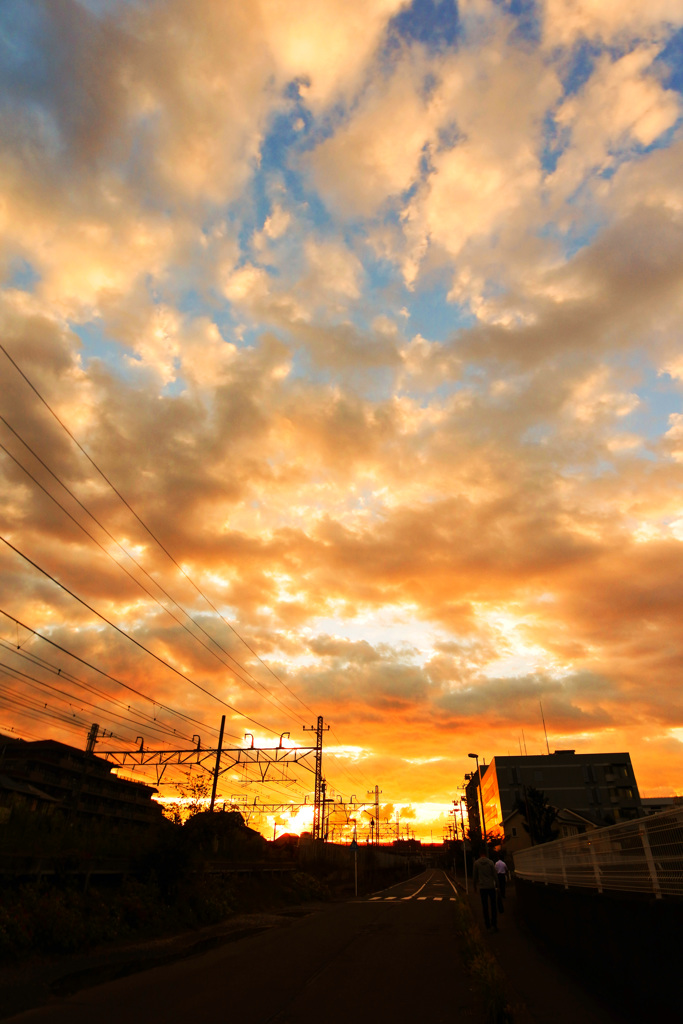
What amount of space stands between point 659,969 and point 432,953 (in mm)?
8514

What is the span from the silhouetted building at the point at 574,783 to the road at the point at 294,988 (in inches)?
3957

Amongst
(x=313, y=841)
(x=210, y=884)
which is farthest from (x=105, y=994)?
(x=313, y=841)

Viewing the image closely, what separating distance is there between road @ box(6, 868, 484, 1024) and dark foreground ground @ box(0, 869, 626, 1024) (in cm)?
2

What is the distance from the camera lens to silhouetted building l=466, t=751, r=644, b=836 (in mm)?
105750

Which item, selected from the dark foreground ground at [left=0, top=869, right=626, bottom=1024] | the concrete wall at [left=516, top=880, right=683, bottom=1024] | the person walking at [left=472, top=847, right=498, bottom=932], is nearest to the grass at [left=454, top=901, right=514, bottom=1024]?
the dark foreground ground at [left=0, top=869, right=626, bottom=1024]

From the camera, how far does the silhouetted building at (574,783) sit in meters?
106

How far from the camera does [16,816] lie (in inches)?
596

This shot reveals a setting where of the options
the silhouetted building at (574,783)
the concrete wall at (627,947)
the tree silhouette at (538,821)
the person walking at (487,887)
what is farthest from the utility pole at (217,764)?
the silhouetted building at (574,783)

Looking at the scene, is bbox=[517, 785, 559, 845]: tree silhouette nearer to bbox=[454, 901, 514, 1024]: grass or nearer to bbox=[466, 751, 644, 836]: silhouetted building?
bbox=[454, 901, 514, 1024]: grass

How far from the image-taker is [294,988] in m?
9.16

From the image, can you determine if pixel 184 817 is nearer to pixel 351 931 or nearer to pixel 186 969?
pixel 351 931

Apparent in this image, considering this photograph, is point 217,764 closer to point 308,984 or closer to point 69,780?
point 308,984

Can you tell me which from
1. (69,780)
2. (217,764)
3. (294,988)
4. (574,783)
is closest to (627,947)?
(294,988)

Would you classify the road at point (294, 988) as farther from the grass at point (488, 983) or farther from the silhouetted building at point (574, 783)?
the silhouetted building at point (574, 783)
